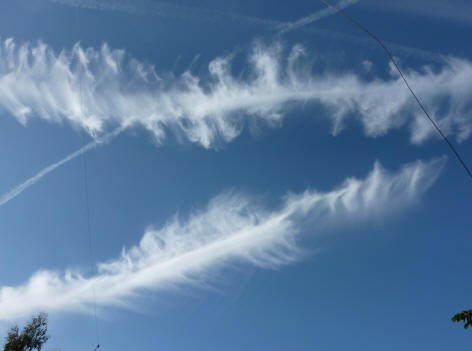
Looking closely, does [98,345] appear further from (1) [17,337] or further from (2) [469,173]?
(2) [469,173]

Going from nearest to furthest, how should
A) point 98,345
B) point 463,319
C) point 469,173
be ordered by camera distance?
point 463,319
point 469,173
point 98,345

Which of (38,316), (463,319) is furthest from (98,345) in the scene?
(463,319)

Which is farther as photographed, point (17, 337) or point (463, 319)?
point (17, 337)

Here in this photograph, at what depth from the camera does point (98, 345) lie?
41844mm

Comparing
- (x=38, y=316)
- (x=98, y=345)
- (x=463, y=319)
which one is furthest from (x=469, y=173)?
(x=38, y=316)

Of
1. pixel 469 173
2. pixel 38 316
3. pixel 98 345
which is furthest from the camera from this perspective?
pixel 38 316

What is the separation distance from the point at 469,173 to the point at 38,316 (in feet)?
192

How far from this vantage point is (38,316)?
47000 mm

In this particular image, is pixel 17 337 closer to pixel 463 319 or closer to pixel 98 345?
pixel 98 345

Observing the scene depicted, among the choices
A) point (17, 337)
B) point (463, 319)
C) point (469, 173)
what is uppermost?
point (17, 337)

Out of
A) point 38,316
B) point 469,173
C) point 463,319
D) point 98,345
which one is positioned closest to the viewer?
point 463,319

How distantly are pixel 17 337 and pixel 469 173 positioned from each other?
5866 centimetres

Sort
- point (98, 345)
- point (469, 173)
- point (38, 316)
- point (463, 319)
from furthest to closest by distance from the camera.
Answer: point (38, 316) → point (98, 345) → point (469, 173) → point (463, 319)

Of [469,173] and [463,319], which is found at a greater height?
[469,173]
